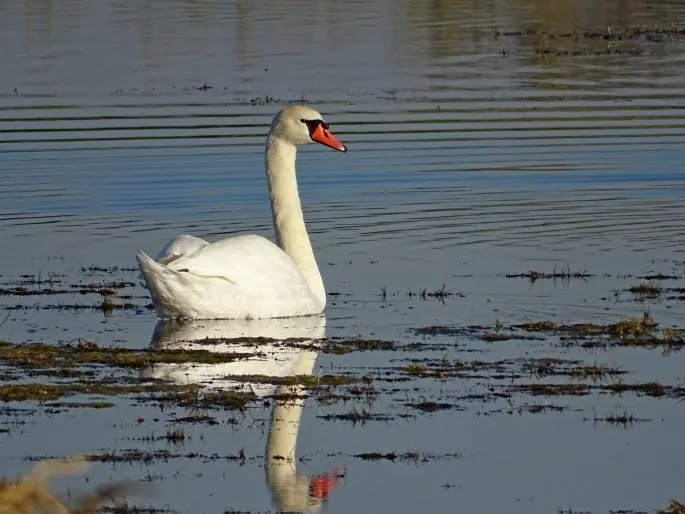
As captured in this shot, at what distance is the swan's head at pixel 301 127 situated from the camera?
13508 mm

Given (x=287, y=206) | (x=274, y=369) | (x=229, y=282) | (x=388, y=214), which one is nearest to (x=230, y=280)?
(x=229, y=282)

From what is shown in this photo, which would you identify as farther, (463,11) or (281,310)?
(463,11)

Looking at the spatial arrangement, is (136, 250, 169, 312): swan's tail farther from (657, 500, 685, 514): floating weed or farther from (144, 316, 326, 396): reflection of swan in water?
(657, 500, 685, 514): floating weed

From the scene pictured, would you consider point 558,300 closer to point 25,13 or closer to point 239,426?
point 239,426

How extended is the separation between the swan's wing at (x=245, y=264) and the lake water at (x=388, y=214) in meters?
0.34

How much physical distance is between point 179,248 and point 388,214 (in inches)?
238

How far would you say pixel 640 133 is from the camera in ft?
79.9

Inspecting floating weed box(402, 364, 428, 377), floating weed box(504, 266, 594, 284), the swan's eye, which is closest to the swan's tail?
floating weed box(402, 364, 428, 377)

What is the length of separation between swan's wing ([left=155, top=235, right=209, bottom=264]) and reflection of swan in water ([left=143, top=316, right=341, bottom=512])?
48cm

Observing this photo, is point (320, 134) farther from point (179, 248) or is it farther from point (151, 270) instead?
point (151, 270)

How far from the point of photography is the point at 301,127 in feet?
44.5

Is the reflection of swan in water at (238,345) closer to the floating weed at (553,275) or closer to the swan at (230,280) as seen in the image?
the swan at (230,280)

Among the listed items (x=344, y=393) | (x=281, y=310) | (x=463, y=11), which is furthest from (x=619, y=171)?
(x=463, y=11)

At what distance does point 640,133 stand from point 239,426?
16.7 m
